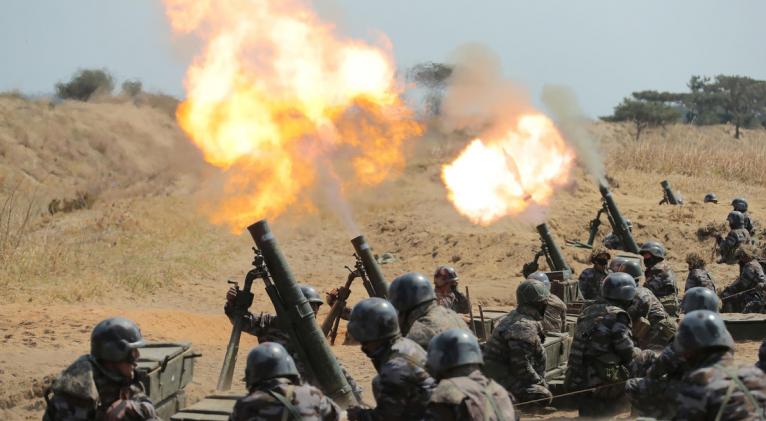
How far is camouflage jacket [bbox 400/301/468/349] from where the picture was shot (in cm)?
893

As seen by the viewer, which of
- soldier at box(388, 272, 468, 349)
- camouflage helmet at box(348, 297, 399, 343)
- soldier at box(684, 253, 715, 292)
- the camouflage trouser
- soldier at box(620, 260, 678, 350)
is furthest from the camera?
soldier at box(684, 253, 715, 292)

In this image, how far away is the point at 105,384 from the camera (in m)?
7.25

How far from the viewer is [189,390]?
1388 centimetres

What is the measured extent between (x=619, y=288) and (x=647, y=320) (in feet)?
5.49

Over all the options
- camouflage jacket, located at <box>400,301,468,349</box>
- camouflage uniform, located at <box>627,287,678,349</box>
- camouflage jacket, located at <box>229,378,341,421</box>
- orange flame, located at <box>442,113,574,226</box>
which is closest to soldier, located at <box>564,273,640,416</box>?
camouflage uniform, located at <box>627,287,678,349</box>

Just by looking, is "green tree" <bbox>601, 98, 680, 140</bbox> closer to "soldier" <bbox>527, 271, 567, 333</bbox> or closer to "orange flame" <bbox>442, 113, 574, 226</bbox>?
"orange flame" <bbox>442, 113, 574, 226</bbox>

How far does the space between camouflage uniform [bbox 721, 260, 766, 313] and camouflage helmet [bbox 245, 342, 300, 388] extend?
15133 mm

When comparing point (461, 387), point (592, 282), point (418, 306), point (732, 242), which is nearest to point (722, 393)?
point (461, 387)

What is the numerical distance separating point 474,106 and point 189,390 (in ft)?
47.6

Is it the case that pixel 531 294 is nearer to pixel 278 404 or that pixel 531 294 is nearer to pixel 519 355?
pixel 519 355

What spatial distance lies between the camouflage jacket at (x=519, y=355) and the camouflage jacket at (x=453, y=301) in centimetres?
186

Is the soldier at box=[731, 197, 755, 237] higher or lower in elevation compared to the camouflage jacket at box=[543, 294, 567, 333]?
lower

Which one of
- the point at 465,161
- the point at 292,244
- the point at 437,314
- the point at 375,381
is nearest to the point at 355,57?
the point at 465,161

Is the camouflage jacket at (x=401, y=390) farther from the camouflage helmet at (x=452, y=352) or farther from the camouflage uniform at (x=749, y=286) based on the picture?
the camouflage uniform at (x=749, y=286)
